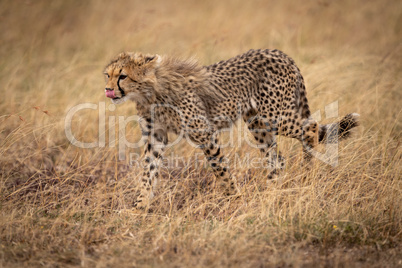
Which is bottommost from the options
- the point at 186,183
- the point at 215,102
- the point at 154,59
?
the point at 186,183

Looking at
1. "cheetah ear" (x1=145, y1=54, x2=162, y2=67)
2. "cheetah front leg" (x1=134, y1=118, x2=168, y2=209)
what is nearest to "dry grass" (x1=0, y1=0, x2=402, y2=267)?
"cheetah front leg" (x1=134, y1=118, x2=168, y2=209)

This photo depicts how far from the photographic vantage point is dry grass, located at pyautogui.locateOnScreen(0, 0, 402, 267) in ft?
10.2

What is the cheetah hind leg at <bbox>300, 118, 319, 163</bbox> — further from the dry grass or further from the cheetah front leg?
the cheetah front leg

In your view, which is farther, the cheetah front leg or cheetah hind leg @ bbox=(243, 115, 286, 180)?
cheetah hind leg @ bbox=(243, 115, 286, 180)

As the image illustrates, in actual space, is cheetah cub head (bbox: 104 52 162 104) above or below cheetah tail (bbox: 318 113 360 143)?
above

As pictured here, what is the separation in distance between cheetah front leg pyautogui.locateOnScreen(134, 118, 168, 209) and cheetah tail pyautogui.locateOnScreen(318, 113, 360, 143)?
4.66 ft

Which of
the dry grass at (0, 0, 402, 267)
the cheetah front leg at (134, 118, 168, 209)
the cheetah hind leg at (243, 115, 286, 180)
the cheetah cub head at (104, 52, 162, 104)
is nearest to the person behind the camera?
the dry grass at (0, 0, 402, 267)

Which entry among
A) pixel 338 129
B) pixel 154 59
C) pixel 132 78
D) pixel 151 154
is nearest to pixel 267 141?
pixel 338 129

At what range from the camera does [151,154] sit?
4.29 meters

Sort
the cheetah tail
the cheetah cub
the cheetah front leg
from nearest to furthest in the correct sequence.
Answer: the cheetah cub
the cheetah front leg
the cheetah tail

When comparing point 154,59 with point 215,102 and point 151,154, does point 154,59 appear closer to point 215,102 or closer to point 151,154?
point 215,102

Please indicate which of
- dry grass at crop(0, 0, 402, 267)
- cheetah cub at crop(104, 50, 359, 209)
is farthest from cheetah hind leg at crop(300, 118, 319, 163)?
dry grass at crop(0, 0, 402, 267)

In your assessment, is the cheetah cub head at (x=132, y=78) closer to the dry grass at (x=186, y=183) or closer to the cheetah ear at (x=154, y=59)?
the cheetah ear at (x=154, y=59)

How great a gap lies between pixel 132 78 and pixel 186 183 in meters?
1.02
